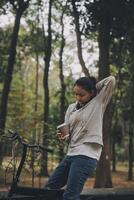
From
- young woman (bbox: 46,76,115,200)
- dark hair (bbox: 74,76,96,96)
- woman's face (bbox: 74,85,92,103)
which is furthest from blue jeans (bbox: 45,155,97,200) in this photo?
dark hair (bbox: 74,76,96,96)

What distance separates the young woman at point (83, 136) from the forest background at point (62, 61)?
0.66 metres

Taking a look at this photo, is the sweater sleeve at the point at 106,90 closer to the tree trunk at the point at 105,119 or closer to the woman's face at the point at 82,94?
the woman's face at the point at 82,94

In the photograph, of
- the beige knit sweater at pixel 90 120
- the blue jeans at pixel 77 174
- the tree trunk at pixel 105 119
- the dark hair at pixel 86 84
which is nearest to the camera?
the blue jeans at pixel 77 174

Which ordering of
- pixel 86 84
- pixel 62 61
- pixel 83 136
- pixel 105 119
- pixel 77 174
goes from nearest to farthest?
pixel 77 174, pixel 83 136, pixel 86 84, pixel 105 119, pixel 62 61

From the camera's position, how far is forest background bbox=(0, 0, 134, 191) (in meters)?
14.5

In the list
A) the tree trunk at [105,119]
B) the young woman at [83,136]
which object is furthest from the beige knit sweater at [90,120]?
the tree trunk at [105,119]

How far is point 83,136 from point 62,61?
23.8 m

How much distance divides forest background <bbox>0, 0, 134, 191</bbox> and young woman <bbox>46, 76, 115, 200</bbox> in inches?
25.8

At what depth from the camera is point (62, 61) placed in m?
28.6

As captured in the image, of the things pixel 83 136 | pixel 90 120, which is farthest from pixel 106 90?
pixel 83 136

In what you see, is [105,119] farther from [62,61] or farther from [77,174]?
[62,61]

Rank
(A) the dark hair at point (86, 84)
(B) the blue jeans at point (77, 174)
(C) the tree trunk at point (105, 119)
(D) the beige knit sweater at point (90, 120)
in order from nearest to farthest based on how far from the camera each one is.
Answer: (B) the blue jeans at point (77, 174), (D) the beige knit sweater at point (90, 120), (A) the dark hair at point (86, 84), (C) the tree trunk at point (105, 119)

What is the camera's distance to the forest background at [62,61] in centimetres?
1448

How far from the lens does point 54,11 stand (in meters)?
28.5
